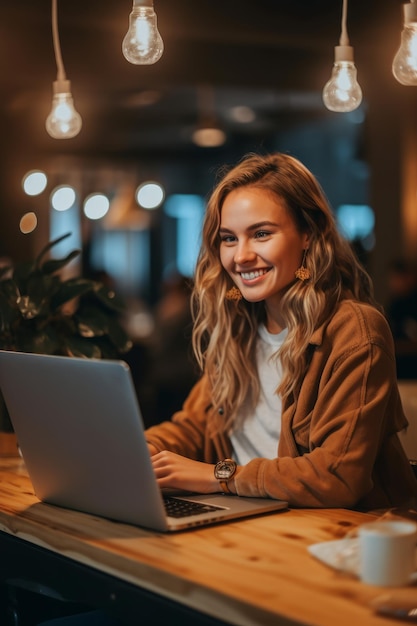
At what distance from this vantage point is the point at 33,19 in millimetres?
4773

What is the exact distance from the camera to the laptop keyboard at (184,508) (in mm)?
1898

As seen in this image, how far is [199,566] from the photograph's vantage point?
61.5 inches

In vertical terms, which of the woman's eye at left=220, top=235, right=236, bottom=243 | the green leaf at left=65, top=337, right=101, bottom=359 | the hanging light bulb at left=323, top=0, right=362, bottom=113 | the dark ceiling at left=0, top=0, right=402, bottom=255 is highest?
the dark ceiling at left=0, top=0, right=402, bottom=255

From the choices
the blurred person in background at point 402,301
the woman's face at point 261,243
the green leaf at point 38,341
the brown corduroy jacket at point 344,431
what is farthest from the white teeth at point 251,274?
the blurred person in background at point 402,301

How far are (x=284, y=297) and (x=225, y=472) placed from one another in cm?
49

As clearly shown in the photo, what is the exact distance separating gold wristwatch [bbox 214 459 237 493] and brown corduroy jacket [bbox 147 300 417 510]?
2 centimetres

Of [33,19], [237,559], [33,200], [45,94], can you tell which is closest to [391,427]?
[237,559]

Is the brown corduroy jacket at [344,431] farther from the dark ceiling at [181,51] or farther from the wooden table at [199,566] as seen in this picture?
the dark ceiling at [181,51]

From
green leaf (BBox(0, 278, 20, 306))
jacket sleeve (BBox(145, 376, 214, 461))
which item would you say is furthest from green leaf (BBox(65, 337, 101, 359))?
jacket sleeve (BBox(145, 376, 214, 461))

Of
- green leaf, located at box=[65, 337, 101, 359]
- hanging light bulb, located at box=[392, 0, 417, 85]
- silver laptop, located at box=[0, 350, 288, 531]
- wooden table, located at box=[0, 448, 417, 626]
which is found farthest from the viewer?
green leaf, located at box=[65, 337, 101, 359]

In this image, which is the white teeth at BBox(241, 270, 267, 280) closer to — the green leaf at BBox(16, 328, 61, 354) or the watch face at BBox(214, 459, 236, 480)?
the watch face at BBox(214, 459, 236, 480)

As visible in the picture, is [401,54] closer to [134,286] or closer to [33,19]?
[33,19]

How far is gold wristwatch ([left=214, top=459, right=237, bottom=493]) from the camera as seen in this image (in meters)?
2.08

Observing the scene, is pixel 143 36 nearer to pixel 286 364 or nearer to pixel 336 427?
pixel 286 364
